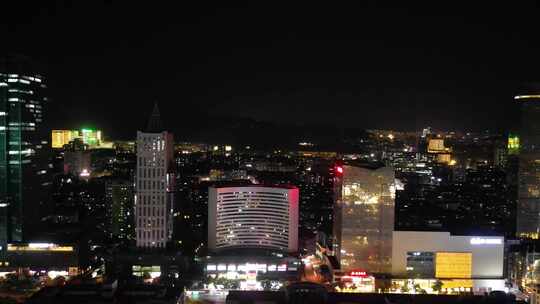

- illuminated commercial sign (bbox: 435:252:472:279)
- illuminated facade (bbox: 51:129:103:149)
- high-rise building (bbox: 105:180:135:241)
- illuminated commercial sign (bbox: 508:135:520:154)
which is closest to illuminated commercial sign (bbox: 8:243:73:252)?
high-rise building (bbox: 105:180:135:241)

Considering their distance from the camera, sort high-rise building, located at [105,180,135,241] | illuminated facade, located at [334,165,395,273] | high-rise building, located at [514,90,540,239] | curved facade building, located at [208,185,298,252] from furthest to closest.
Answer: high-rise building, located at [105,180,135,241] → high-rise building, located at [514,90,540,239] → curved facade building, located at [208,185,298,252] → illuminated facade, located at [334,165,395,273]

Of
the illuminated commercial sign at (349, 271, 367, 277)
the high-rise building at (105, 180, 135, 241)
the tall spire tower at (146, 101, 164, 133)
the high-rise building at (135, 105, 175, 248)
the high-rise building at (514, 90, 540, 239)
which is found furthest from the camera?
the high-rise building at (105, 180, 135, 241)

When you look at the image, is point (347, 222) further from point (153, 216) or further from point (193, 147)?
point (193, 147)

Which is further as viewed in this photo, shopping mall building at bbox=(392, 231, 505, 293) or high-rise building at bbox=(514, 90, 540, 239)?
high-rise building at bbox=(514, 90, 540, 239)

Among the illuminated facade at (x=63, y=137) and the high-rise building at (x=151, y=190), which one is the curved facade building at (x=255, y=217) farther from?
the illuminated facade at (x=63, y=137)

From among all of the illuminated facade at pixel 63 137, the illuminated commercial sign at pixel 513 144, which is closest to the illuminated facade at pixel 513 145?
the illuminated commercial sign at pixel 513 144

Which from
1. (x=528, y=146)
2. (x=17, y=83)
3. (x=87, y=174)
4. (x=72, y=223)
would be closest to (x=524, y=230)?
(x=528, y=146)

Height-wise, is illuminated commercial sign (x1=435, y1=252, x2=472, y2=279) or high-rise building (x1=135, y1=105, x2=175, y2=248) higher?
high-rise building (x1=135, y1=105, x2=175, y2=248)

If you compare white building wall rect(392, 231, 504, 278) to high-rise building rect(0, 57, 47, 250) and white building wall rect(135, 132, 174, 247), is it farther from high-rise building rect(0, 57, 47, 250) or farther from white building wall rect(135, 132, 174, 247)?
high-rise building rect(0, 57, 47, 250)
